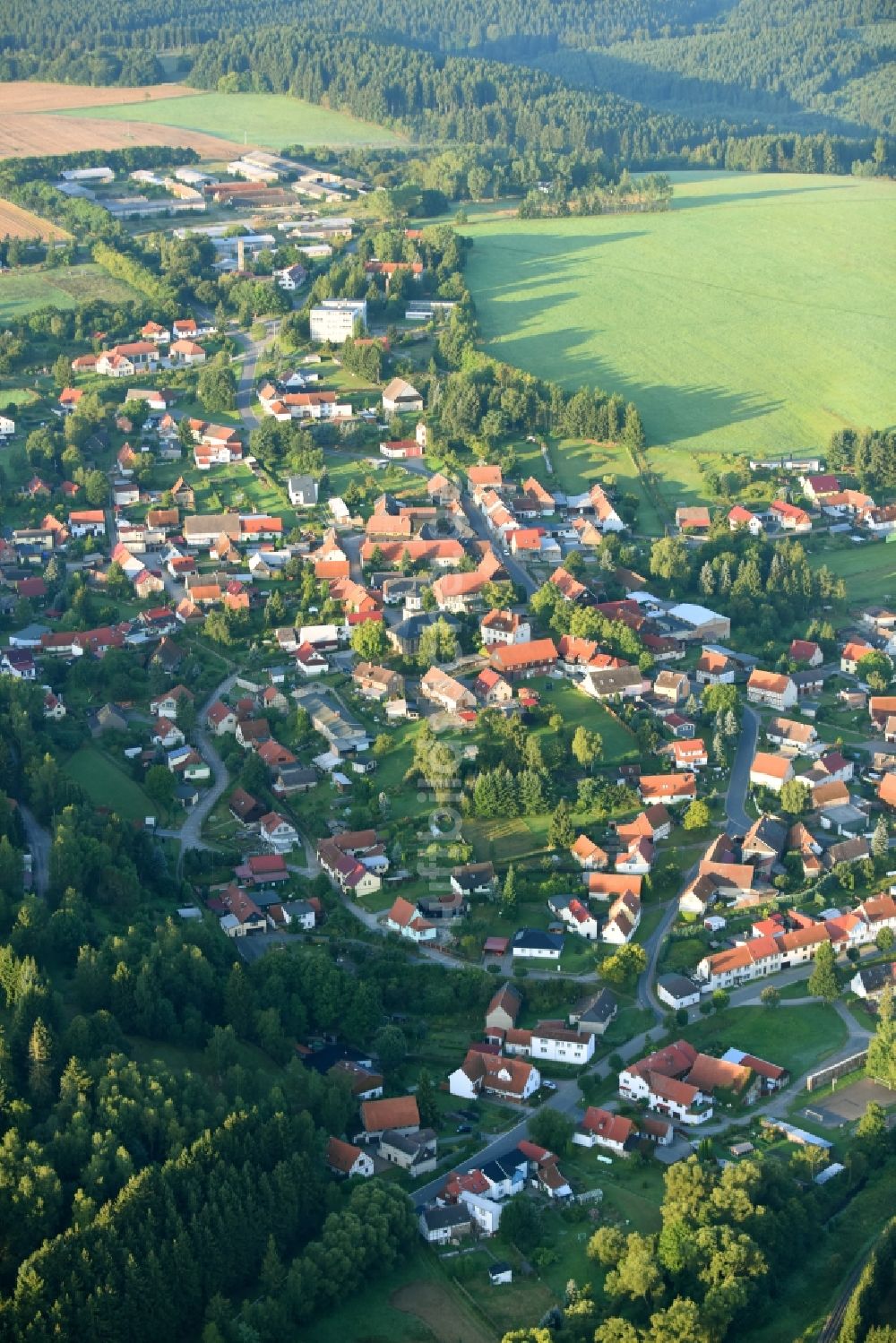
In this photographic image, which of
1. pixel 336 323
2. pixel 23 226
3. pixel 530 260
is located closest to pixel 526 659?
pixel 336 323

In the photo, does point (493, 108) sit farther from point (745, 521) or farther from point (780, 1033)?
point (780, 1033)

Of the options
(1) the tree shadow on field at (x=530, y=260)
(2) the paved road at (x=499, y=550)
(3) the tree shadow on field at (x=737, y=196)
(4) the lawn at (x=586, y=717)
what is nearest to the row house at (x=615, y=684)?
(4) the lawn at (x=586, y=717)

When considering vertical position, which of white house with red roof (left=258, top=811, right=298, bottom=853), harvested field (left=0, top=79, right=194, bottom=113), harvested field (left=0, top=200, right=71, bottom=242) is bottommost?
white house with red roof (left=258, top=811, right=298, bottom=853)

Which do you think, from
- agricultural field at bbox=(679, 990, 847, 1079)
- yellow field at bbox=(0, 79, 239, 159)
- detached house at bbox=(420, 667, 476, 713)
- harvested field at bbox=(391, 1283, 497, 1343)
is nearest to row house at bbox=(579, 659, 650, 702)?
detached house at bbox=(420, 667, 476, 713)

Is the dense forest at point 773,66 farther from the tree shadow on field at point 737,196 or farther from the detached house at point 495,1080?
the detached house at point 495,1080

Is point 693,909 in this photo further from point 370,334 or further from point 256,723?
point 370,334

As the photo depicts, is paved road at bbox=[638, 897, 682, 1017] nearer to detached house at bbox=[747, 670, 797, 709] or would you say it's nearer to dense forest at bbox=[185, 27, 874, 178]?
detached house at bbox=[747, 670, 797, 709]
